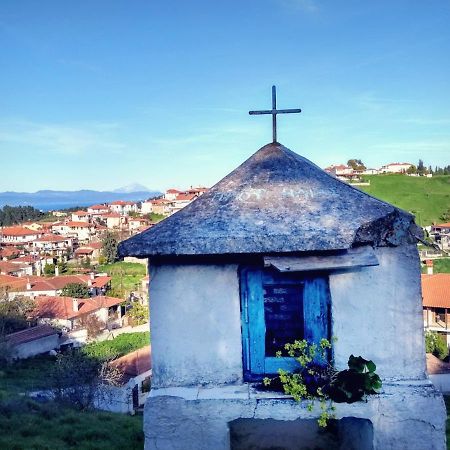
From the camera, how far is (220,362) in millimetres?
4664

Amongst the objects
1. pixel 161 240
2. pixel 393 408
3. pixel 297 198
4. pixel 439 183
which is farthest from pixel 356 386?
pixel 439 183

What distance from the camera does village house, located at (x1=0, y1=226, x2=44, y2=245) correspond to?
85.8 m

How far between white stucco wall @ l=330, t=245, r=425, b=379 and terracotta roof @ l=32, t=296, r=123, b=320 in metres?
40.0

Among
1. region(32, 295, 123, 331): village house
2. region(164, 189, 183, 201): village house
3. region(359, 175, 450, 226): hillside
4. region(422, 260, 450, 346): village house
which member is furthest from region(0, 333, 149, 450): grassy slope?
region(164, 189, 183, 201): village house

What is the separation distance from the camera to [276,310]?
4785 millimetres

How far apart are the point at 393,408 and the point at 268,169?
106 inches

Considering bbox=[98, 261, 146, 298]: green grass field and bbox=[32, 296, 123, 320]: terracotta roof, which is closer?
bbox=[32, 296, 123, 320]: terracotta roof

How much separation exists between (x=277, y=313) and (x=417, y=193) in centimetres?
8093

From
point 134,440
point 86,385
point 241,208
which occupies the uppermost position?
point 241,208

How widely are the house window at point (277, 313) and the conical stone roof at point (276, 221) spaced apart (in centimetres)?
47

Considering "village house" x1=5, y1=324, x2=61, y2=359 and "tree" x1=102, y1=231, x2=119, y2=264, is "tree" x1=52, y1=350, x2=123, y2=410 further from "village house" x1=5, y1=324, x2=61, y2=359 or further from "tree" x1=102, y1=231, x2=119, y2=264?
"tree" x1=102, y1=231, x2=119, y2=264

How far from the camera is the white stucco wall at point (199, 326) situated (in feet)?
15.2

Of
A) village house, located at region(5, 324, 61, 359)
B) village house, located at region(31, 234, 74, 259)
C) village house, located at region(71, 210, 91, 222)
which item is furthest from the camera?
village house, located at region(71, 210, 91, 222)

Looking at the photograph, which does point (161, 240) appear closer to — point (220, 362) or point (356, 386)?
point (220, 362)
